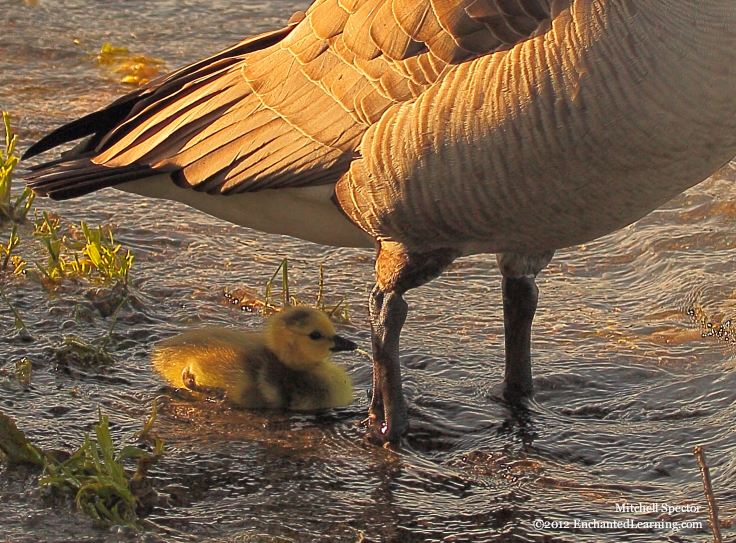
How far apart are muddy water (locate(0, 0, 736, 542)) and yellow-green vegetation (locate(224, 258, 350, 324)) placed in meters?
0.07

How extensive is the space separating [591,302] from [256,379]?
1.86 metres

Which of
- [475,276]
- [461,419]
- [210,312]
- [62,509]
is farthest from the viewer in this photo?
[475,276]

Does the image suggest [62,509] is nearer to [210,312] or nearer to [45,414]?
[45,414]

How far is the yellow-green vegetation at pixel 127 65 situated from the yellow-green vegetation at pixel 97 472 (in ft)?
15.3

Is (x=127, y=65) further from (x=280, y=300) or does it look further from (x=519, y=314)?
(x=519, y=314)

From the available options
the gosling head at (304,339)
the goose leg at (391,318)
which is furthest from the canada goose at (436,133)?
the gosling head at (304,339)

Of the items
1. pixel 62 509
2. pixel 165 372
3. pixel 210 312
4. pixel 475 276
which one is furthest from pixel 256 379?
pixel 475 276

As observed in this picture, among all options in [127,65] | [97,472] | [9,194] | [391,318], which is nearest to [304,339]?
[391,318]

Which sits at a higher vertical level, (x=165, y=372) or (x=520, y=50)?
(x=520, y=50)

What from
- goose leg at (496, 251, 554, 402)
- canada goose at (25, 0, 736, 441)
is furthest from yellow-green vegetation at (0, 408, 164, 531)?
goose leg at (496, 251, 554, 402)

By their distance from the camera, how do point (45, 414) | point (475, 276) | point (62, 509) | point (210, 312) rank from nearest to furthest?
point (62, 509) < point (45, 414) < point (210, 312) < point (475, 276)

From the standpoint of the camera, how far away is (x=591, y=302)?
5.95m

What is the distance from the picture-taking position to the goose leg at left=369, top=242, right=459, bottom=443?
478 centimetres

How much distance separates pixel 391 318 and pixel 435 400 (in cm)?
44
